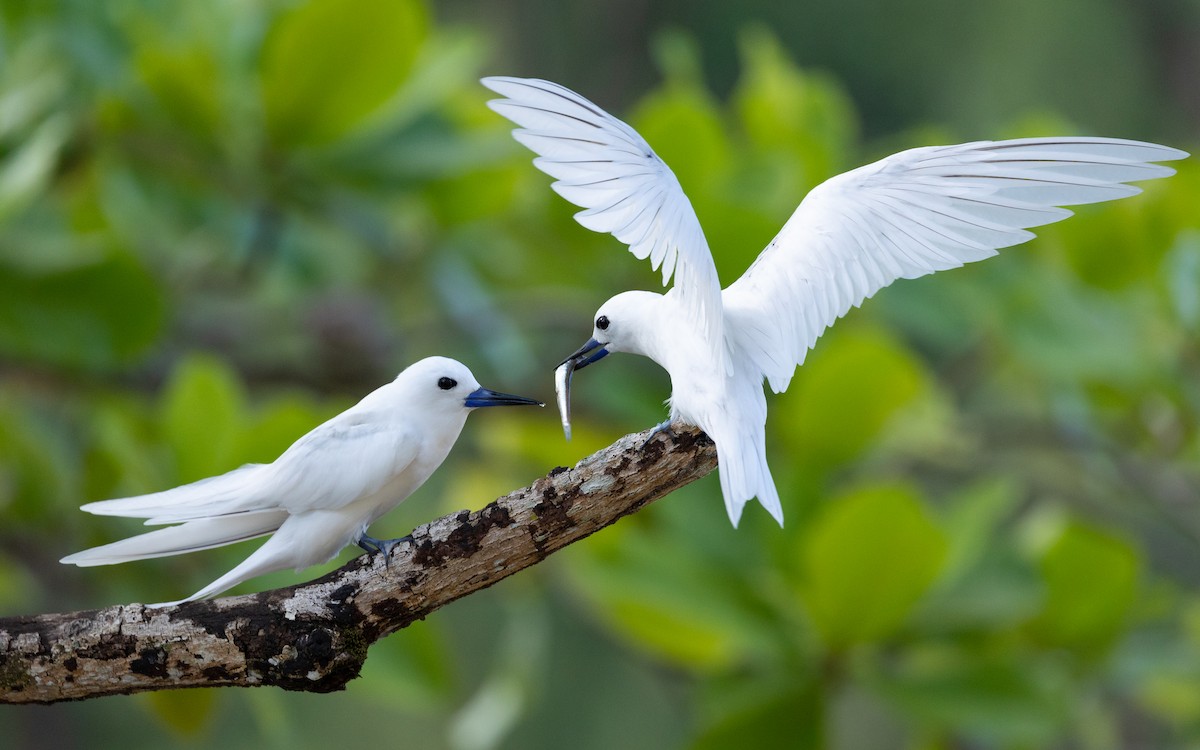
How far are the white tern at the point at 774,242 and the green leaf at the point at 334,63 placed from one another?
728mm

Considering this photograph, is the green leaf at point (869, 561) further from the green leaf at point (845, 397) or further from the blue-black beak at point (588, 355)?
the blue-black beak at point (588, 355)

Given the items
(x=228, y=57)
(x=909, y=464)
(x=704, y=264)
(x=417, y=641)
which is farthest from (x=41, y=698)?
(x=909, y=464)

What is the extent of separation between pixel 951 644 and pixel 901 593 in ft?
0.93

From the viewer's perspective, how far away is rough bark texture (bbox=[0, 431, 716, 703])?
525 millimetres

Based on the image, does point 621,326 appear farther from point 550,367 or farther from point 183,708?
point 550,367

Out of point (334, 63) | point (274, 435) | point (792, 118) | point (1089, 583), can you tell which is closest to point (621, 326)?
point (274, 435)

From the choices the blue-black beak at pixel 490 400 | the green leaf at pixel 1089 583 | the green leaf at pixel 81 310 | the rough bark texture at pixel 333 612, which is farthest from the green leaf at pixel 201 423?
the green leaf at pixel 1089 583

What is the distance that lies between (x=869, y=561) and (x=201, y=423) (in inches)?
24.6

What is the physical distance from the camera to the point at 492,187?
153 cm

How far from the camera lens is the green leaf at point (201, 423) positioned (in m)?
1.08

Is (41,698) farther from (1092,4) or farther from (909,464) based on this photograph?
(1092,4)

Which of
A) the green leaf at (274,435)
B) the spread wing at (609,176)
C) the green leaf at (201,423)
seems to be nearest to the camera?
the spread wing at (609,176)

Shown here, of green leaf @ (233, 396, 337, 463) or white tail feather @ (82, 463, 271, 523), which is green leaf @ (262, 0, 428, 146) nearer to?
green leaf @ (233, 396, 337, 463)

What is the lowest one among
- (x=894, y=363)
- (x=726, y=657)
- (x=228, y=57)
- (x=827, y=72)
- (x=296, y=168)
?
(x=726, y=657)
